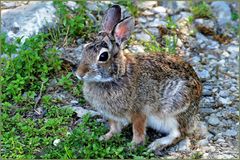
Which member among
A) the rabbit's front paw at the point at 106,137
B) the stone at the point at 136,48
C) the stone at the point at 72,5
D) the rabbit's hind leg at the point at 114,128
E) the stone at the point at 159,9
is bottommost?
the rabbit's front paw at the point at 106,137

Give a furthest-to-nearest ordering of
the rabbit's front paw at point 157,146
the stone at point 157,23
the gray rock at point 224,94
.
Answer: the stone at point 157,23 < the gray rock at point 224,94 < the rabbit's front paw at point 157,146

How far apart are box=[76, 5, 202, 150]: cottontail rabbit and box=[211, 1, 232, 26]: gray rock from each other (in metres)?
2.39

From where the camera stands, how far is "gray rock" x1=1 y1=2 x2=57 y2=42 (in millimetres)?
7676

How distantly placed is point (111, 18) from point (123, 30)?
9.3 inches

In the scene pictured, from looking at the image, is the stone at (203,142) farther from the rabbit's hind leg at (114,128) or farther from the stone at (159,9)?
the stone at (159,9)

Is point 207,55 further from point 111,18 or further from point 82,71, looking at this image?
point 82,71

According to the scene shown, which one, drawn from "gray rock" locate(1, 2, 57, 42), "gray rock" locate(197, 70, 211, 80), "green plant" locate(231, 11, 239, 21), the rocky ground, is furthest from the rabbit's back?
"green plant" locate(231, 11, 239, 21)

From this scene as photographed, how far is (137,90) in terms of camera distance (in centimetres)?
625

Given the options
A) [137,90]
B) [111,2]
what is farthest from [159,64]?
[111,2]

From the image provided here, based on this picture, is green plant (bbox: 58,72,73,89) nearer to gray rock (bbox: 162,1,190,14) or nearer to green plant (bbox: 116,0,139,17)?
green plant (bbox: 116,0,139,17)

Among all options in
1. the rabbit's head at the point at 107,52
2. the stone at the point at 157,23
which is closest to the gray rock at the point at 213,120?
the rabbit's head at the point at 107,52

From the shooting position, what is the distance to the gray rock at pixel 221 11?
8695 mm

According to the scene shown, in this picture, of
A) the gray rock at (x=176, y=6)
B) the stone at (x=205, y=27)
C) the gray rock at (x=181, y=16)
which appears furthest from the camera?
the gray rock at (x=176, y=6)

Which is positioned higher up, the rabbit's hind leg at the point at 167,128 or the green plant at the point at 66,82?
the green plant at the point at 66,82
